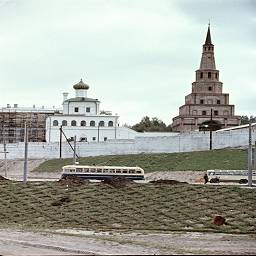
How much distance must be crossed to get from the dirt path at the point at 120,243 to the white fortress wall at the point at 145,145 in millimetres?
51779

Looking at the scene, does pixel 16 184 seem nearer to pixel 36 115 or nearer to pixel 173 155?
pixel 173 155

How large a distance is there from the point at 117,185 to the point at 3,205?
6.29m

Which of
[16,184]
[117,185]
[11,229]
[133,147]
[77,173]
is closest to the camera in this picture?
[11,229]

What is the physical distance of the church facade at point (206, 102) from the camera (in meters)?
128

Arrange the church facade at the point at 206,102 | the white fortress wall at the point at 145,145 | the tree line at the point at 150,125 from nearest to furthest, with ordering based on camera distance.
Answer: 1. the white fortress wall at the point at 145,145
2. the church facade at the point at 206,102
3. the tree line at the point at 150,125

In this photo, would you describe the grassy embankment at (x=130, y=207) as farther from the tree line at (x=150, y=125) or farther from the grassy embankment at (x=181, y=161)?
the tree line at (x=150, y=125)

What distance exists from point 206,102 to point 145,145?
4355cm

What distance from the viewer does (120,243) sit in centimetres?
2408

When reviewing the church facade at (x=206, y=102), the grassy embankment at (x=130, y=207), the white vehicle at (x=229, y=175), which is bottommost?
the grassy embankment at (x=130, y=207)

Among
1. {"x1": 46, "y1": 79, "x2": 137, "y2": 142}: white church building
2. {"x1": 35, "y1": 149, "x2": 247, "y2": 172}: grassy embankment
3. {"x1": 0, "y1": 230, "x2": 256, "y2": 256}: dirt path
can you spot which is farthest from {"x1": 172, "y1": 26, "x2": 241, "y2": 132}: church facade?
{"x1": 0, "y1": 230, "x2": 256, "y2": 256}: dirt path

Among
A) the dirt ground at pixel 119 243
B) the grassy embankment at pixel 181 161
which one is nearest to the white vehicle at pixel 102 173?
the grassy embankment at pixel 181 161

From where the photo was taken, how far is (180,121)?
424 ft

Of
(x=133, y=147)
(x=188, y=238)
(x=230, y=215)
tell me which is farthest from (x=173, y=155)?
(x=188, y=238)

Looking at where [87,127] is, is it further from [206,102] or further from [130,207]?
[130,207]
